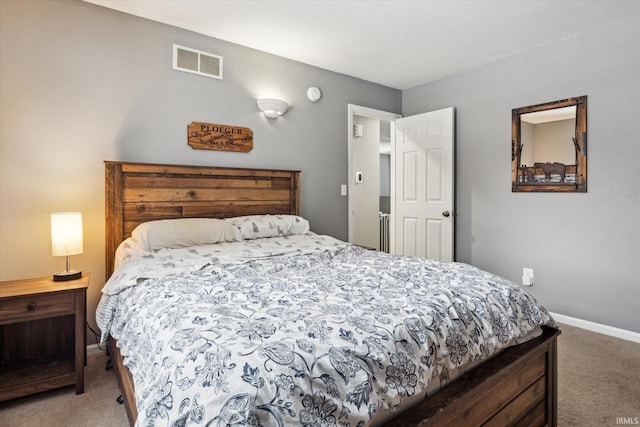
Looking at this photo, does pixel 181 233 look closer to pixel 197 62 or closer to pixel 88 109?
pixel 88 109

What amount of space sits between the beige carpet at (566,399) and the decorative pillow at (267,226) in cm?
127

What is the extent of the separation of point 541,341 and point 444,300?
62 cm

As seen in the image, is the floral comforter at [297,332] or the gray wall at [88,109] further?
the gray wall at [88,109]

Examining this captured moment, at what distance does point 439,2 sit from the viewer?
249 centimetres

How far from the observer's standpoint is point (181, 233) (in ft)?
7.97

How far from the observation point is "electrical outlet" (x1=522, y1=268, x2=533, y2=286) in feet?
11.1

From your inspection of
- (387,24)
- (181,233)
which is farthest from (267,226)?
(387,24)

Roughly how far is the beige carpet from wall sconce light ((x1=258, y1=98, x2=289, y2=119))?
2.33m

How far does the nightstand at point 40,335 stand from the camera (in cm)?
194


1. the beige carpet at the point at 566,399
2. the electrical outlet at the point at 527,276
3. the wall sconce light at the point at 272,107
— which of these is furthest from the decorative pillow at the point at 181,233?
the electrical outlet at the point at 527,276

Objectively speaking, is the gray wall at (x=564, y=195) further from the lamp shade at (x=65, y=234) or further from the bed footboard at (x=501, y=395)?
the lamp shade at (x=65, y=234)

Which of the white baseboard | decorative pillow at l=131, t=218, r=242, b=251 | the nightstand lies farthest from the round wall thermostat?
the white baseboard

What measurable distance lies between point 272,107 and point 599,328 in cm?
333

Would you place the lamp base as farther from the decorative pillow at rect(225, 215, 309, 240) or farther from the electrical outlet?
the electrical outlet
